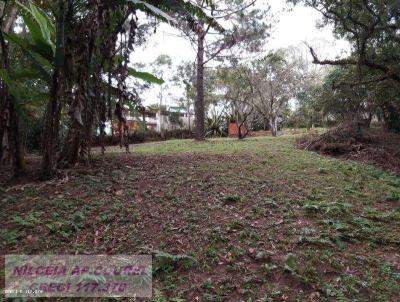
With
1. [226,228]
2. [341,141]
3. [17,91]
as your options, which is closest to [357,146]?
[341,141]

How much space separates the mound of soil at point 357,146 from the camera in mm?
7317

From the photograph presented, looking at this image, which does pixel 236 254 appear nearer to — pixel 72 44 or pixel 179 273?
pixel 179 273

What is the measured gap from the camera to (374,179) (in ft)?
18.7

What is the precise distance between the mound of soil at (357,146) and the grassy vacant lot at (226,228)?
7.08ft

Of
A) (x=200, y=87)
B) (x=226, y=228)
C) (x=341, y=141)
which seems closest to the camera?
(x=226, y=228)

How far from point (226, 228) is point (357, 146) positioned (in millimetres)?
6046

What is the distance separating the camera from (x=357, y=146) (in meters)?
8.23

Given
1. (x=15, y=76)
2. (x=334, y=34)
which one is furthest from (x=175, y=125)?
(x=15, y=76)

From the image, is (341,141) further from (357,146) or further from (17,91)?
(17,91)

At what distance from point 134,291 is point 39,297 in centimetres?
71

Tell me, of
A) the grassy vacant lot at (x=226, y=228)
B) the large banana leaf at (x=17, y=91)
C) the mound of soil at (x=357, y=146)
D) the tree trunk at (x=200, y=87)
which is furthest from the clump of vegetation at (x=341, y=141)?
the large banana leaf at (x=17, y=91)

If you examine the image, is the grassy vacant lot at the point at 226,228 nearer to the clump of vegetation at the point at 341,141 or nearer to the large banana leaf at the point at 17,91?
the large banana leaf at the point at 17,91

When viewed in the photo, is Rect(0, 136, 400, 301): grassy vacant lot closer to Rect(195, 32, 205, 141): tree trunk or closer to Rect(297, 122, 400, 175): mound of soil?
Rect(297, 122, 400, 175): mound of soil

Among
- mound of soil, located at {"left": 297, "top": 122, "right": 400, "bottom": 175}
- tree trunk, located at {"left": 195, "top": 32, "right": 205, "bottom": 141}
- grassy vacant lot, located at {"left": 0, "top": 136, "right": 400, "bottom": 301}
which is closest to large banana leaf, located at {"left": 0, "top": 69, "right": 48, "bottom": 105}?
grassy vacant lot, located at {"left": 0, "top": 136, "right": 400, "bottom": 301}
